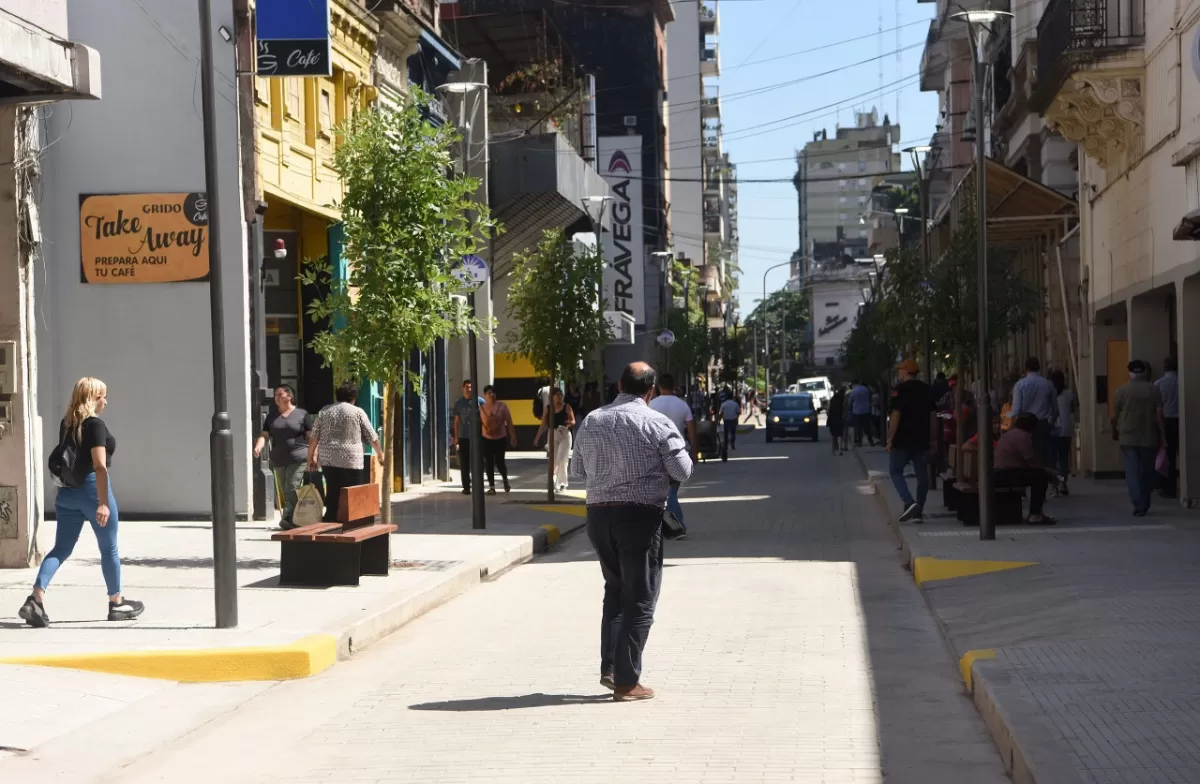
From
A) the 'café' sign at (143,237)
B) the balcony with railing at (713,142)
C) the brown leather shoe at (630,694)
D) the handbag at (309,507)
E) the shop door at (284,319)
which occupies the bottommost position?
the brown leather shoe at (630,694)

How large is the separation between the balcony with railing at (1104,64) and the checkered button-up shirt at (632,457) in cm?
1645

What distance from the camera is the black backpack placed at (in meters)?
11.5

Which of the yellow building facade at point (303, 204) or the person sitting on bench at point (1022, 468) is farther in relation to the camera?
the yellow building facade at point (303, 204)

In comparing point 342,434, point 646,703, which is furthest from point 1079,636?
point 342,434

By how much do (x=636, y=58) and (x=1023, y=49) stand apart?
50876mm

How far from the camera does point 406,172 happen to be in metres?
16.2

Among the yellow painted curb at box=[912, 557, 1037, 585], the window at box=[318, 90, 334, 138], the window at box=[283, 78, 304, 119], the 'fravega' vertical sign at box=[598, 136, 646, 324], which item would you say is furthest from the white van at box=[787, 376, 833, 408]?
the yellow painted curb at box=[912, 557, 1037, 585]

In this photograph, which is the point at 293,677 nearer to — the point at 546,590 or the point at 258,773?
the point at 258,773

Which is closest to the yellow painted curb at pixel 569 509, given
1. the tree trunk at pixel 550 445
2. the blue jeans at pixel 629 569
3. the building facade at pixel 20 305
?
the tree trunk at pixel 550 445

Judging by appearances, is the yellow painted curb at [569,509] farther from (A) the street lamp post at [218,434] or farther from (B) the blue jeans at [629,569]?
(B) the blue jeans at [629,569]

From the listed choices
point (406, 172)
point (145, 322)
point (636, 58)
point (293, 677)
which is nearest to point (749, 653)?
point (293, 677)

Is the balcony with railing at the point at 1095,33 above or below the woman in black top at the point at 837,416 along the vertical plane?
above

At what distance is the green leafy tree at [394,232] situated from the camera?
1620 cm

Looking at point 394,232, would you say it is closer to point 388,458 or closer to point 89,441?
point 388,458
